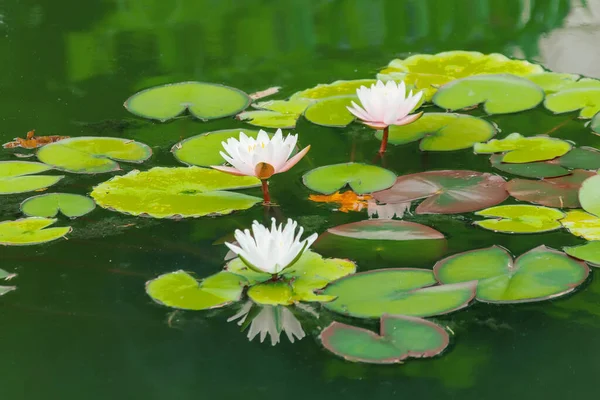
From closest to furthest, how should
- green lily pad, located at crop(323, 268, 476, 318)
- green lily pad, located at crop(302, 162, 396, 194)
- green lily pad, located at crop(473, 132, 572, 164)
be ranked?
green lily pad, located at crop(323, 268, 476, 318)
green lily pad, located at crop(302, 162, 396, 194)
green lily pad, located at crop(473, 132, 572, 164)

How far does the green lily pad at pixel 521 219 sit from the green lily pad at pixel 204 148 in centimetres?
75

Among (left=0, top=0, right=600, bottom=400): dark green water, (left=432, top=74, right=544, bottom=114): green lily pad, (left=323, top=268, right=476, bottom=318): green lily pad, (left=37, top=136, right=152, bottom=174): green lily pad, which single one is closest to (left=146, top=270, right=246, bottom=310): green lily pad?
(left=0, top=0, right=600, bottom=400): dark green water

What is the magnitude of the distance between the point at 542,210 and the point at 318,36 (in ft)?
5.07

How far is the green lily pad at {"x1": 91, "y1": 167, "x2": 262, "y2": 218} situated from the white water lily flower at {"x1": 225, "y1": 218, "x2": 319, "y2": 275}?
1.25 feet

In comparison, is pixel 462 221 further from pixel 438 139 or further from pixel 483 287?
pixel 438 139

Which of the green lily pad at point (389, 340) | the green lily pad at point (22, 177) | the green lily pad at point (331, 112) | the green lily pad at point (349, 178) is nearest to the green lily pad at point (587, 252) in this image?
the green lily pad at point (389, 340)

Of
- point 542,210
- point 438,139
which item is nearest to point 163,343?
point 542,210

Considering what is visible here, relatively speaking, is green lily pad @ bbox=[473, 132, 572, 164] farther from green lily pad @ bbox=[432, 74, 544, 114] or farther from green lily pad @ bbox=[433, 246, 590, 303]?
green lily pad @ bbox=[433, 246, 590, 303]

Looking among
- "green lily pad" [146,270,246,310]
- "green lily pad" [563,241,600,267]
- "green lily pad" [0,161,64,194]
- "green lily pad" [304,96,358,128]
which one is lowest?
"green lily pad" [146,270,246,310]

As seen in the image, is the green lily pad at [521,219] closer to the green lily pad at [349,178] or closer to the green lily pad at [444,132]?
the green lily pad at [349,178]

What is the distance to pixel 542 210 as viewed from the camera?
2.05 meters

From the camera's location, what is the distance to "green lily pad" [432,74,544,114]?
266cm

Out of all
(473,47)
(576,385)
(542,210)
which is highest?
(473,47)

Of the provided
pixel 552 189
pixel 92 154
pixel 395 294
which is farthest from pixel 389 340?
pixel 92 154
